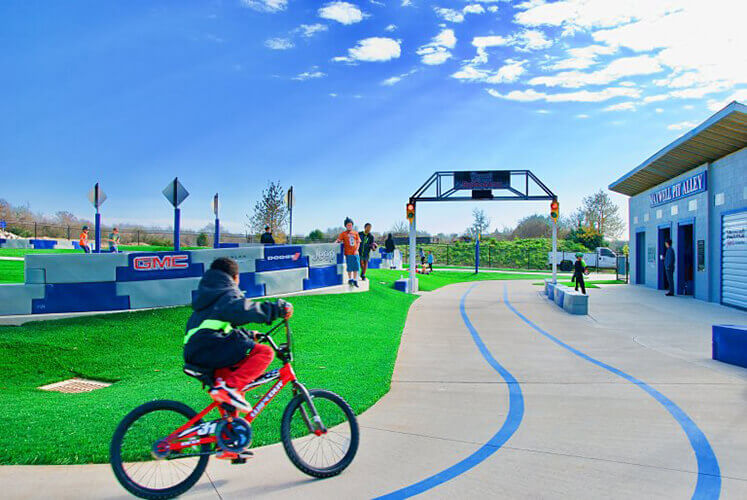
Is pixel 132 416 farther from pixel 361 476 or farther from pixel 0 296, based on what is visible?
pixel 0 296

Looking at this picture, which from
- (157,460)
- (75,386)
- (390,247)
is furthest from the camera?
(390,247)

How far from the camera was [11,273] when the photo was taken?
48.9ft

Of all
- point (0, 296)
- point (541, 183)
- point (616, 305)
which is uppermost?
point (541, 183)

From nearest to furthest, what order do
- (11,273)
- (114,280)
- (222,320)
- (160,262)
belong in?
(222,320)
(114,280)
(160,262)
(11,273)

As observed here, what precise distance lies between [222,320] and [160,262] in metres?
7.08

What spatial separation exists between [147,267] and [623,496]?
877cm

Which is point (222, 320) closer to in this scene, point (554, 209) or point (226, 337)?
point (226, 337)

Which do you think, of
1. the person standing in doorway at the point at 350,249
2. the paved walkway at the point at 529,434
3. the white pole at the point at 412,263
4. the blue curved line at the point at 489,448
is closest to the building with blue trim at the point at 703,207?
the paved walkway at the point at 529,434

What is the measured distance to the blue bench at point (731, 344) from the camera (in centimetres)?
808

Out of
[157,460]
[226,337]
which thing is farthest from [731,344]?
[157,460]

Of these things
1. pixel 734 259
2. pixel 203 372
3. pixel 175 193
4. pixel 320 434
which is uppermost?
pixel 175 193

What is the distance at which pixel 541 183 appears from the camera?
2111 centimetres

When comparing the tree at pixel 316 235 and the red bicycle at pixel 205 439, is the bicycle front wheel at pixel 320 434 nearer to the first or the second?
the red bicycle at pixel 205 439

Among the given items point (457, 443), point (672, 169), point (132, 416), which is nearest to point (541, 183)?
point (672, 169)
